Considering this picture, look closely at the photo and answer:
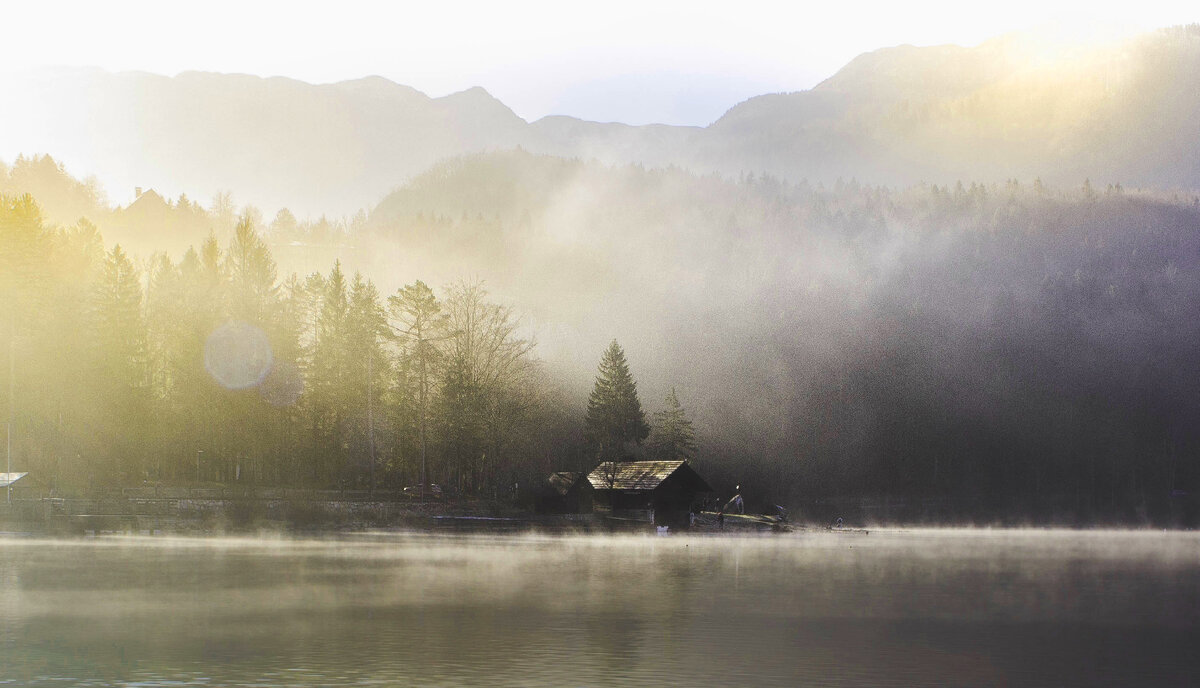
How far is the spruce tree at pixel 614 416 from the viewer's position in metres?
119

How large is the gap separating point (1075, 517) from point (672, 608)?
119 m

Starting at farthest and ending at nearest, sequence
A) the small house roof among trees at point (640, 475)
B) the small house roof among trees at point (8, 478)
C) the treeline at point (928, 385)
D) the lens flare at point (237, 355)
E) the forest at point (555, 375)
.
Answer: the treeline at point (928, 385) < the small house roof among trees at point (640, 475) < the lens flare at point (237, 355) < the forest at point (555, 375) < the small house roof among trees at point (8, 478)

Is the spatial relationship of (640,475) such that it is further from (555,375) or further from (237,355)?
(555,375)

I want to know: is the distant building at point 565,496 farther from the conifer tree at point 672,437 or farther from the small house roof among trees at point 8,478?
the small house roof among trees at point 8,478

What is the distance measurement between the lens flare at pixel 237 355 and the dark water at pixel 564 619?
1197 inches

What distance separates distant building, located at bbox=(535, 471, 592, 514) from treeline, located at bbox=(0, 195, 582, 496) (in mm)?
3008

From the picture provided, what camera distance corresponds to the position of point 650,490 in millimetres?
96500

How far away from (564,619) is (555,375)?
10043 cm

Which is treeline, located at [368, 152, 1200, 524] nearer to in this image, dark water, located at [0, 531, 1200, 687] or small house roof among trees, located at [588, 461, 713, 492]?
small house roof among trees, located at [588, 461, 713, 492]

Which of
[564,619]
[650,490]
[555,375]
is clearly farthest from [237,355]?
[564,619]

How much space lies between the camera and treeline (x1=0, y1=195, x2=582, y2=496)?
279 feet

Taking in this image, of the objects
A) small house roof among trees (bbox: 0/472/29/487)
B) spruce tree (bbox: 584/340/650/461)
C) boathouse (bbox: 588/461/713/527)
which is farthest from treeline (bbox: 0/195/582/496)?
spruce tree (bbox: 584/340/650/461)

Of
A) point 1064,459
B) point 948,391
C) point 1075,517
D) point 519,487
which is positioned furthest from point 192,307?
point 1064,459

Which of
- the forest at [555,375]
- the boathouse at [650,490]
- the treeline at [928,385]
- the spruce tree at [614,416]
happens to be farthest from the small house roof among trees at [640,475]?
the treeline at [928,385]
